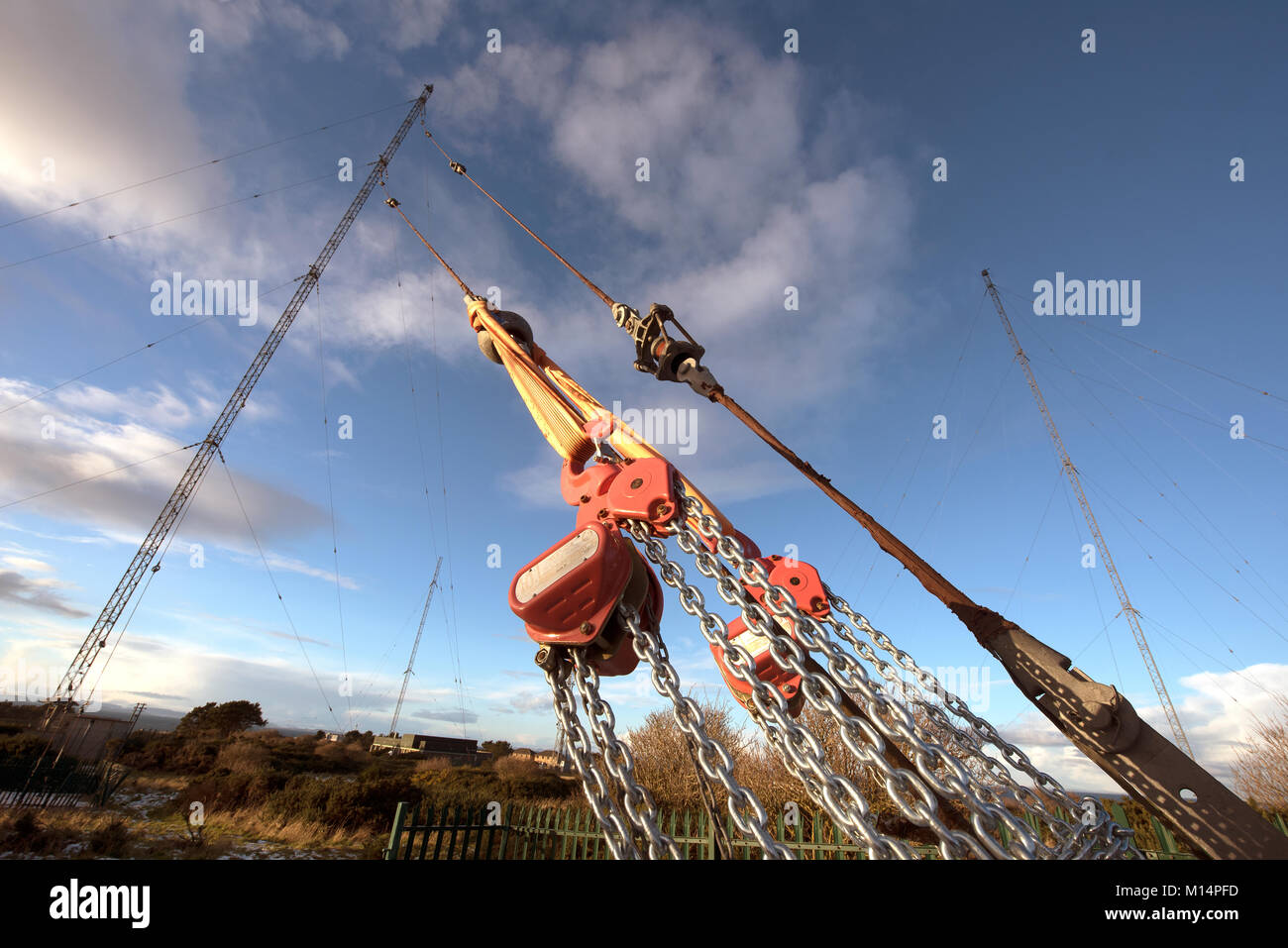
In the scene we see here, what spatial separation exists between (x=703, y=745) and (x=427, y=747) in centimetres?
3945

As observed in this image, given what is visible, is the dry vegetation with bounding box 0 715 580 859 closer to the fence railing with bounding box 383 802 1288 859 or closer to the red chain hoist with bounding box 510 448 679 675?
the fence railing with bounding box 383 802 1288 859

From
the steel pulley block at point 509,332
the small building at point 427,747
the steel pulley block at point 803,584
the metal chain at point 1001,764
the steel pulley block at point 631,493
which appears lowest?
the small building at point 427,747

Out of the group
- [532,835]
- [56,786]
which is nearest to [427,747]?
[56,786]

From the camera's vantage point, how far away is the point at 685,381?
199 inches

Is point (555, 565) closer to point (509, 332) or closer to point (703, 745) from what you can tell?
point (703, 745)

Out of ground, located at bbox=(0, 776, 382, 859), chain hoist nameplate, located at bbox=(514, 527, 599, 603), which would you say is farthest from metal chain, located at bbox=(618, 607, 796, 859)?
ground, located at bbox=(0, 776, 382, 859)

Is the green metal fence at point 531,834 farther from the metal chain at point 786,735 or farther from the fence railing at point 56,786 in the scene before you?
the fence railing at point 56,786

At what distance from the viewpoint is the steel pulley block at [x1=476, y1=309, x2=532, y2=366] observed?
5.68 metres

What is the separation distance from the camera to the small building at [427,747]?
111 feet

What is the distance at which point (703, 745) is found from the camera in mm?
2324

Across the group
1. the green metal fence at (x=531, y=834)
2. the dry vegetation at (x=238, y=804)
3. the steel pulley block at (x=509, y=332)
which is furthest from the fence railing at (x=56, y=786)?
the steel pulley block at (x=509, y=332)

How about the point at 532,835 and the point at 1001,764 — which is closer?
the point at 1001,764

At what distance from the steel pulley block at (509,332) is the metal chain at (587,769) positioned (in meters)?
3.67
